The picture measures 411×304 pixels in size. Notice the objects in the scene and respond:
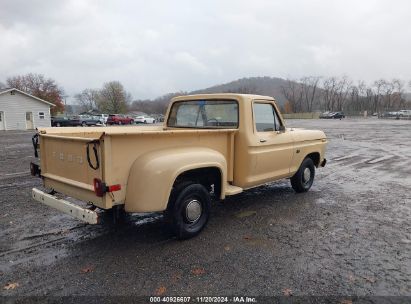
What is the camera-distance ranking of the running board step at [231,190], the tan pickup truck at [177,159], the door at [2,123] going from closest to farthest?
the tan pickup truck at [177,159]
the running board step at [231,190]
the door at [2,123]

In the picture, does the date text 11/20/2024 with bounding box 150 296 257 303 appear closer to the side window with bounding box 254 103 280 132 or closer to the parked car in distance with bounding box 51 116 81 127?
the side window with bounding box 254 103 280 132

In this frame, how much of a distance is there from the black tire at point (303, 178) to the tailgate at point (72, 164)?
443 centimetres

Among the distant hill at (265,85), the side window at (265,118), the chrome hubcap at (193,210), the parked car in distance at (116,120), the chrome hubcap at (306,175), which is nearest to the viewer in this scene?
the chrome hubcap at (193,210)

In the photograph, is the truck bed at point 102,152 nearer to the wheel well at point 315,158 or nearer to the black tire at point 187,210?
the black tire at point 187,210

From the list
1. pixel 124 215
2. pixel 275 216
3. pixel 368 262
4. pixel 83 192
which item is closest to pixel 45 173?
pixel 83 192

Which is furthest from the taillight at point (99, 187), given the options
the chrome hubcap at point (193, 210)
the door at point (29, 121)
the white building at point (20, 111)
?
the door at point (29, 121)

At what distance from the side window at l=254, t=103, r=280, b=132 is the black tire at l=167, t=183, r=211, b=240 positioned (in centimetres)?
165

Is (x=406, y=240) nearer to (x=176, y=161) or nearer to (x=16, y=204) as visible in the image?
(x=176, y=161)

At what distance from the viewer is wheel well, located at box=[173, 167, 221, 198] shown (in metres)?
4.52

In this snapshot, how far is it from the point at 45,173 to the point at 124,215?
4.64 ft

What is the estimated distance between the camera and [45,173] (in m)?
4.80

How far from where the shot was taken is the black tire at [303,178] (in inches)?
278

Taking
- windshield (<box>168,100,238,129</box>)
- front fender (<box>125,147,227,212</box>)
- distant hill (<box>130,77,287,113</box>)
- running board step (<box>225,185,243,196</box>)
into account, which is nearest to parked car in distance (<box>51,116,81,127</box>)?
windshield (<box>168,100,238,129</box>)

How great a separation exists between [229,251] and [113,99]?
8474 cm
